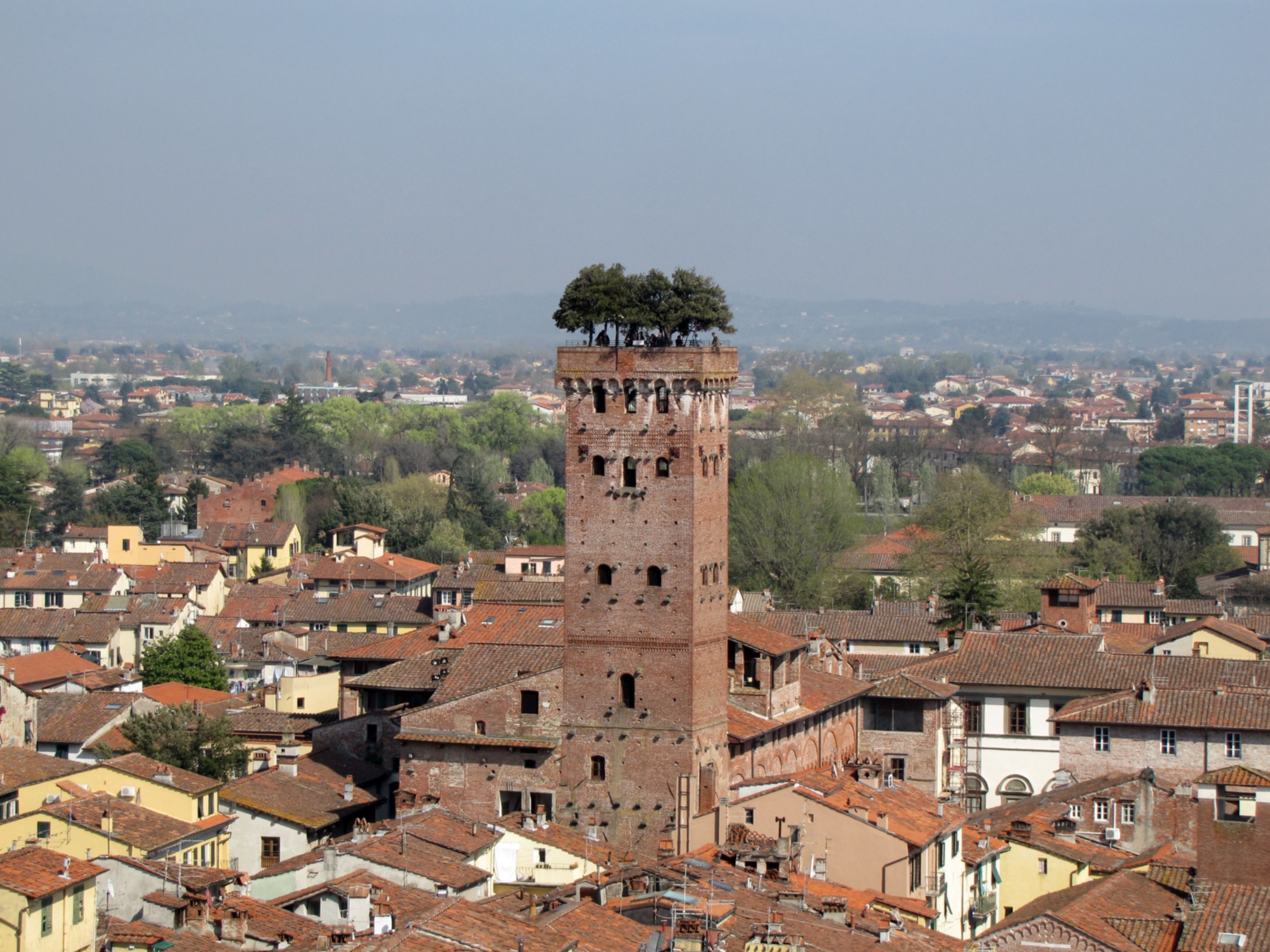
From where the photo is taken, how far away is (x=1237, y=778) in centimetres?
2900

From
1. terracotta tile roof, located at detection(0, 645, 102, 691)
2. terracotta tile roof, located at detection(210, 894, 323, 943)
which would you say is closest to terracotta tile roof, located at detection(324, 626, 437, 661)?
terracotta tile roof, located at detection(0, 645, 102, 691)

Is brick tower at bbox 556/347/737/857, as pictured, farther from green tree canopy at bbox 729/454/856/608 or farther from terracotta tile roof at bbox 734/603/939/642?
green tree canopy at bbox 729/454/856/608

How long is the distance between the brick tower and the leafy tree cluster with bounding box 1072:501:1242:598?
3612cm

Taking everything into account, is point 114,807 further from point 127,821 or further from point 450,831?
point 450,831

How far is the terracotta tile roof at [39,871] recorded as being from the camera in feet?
74.8

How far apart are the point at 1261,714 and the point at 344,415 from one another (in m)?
93.1

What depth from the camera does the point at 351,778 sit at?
1428 inches

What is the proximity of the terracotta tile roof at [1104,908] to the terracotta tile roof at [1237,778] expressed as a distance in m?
2.00

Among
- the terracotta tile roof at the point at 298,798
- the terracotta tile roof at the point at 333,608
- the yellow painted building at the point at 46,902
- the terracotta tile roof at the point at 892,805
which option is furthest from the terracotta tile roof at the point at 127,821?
the terracotta tile roof at the point at 333,608

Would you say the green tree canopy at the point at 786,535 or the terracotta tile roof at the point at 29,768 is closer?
the terracotta tile roof at the point at 29,768

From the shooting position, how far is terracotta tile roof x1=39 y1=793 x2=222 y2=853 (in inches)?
1134

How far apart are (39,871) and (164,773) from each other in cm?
919

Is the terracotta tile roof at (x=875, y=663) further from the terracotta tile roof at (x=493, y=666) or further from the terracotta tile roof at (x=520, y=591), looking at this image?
the terracotta tile roof at (x=493, y=666)

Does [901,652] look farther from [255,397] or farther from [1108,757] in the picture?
[255,397]
